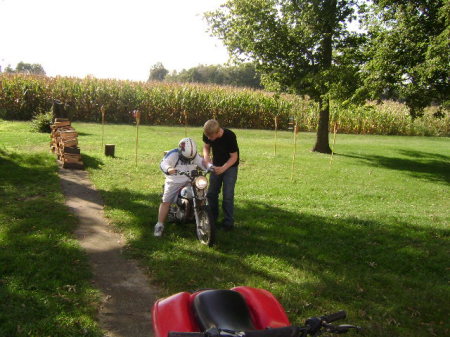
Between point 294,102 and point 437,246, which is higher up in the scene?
point 294,102

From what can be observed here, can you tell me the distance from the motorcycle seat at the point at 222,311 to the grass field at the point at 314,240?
229 cm

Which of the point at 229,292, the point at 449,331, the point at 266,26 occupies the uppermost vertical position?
the point at 266,26

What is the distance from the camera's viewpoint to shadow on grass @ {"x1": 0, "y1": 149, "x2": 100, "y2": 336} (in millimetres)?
4112

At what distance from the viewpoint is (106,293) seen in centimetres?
482

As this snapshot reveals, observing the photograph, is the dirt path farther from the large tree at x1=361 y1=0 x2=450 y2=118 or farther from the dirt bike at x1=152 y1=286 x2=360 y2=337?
the large tree at x1=361 y1=0 x2=450 y2=118

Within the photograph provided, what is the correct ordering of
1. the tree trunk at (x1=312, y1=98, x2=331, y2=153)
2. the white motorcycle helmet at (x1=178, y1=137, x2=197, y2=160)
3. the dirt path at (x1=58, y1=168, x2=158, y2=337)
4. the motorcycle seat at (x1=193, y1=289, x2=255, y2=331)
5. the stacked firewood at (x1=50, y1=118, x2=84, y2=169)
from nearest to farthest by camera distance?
the motorcycle seat at (x1=193, y1=289, x2=255, y2=331) < the dirt path at (x1=58, y1=168, x2=158, y2=337) < the white motorcycle helmet at (x1=178, y1=137, x2=197, y2=160) < the stacked firewood at (x1=50, y1=118, x2=84, y2=169) < the tree trunk at (x1=312, y1=98, x2=331, y2=153)

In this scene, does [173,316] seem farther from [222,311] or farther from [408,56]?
[408,56]

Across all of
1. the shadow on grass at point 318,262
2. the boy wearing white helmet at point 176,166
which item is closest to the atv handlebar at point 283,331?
the shadow on grass at point 318,262

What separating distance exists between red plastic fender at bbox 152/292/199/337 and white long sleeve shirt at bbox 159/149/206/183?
3839 millimetres

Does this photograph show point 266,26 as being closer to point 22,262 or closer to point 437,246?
point 437,246

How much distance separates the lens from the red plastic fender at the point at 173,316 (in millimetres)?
2377

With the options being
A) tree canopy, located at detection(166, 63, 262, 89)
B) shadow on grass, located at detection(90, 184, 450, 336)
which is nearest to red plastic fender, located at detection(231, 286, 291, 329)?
shadow on grass, located at detection(90, 184, 450, 336)

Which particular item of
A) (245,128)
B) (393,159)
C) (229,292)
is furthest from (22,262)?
(245,128)

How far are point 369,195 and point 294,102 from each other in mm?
19094
